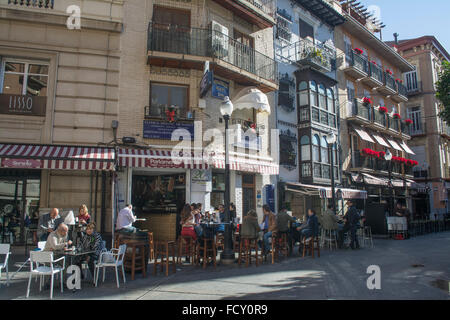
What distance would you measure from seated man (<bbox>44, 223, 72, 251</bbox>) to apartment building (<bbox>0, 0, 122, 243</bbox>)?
3876mm

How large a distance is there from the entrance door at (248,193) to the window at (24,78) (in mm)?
8771

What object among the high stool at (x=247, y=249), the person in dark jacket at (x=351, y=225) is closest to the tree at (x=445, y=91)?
the person in dark jacket at (x=351, y=225)

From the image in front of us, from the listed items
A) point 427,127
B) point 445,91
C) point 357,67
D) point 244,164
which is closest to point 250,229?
point 244,164

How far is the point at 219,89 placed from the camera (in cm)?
1482

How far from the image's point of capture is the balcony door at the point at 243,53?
1534cm

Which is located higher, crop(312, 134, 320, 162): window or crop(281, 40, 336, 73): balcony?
crop(281, 40, 336, 73): balcony

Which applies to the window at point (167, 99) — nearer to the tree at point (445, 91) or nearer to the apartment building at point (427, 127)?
the tree at point (445, 91)

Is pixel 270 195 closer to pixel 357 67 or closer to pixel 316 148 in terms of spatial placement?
pixel 316 148

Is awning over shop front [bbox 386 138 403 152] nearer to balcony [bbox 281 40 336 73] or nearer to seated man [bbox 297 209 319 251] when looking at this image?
balcony [bbox 281 40 336 73]

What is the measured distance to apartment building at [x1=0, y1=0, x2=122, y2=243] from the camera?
1155 cm

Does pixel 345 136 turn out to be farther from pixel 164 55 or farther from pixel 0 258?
pixel 0 258

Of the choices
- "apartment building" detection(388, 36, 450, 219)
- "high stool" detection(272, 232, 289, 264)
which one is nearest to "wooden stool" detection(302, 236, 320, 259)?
"high stool" detection(272, 232, 289, 264)

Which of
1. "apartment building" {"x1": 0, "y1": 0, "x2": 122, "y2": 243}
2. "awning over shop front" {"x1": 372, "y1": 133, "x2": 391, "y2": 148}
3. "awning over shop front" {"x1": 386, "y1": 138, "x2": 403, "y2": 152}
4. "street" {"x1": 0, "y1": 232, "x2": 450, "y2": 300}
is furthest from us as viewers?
"awning over shop front" {"x1": 386, "y1": 138, "x2": 403, "y2": 152}

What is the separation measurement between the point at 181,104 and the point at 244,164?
352cm
